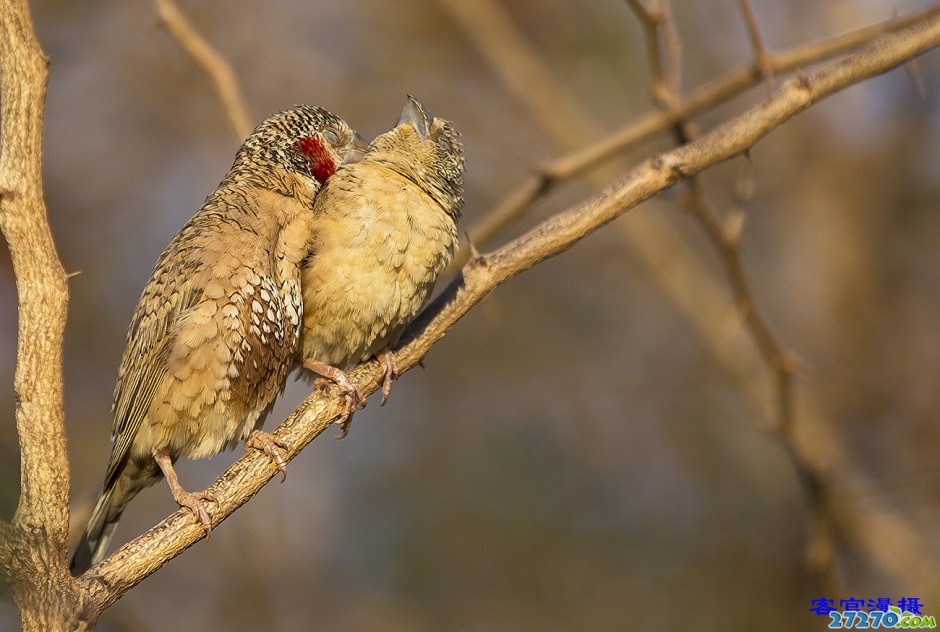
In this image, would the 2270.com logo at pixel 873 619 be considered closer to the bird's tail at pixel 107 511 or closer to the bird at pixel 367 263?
the bird at pixel 367 263

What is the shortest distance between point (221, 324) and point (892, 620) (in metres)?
3.76

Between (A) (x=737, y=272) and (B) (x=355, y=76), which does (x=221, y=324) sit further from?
(B) (x=355, y=76)

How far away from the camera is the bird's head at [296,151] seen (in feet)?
15.4

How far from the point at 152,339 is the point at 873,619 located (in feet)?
12.9

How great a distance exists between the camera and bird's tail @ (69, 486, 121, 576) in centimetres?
433

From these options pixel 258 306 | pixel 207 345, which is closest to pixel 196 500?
pixel 207 345

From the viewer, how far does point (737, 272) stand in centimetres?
473

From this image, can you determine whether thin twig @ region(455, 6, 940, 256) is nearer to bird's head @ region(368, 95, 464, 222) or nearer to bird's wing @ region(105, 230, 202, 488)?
bird's head @ region(368, 95, 464, 222)

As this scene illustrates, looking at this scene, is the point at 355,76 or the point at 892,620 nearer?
the point at 892,620

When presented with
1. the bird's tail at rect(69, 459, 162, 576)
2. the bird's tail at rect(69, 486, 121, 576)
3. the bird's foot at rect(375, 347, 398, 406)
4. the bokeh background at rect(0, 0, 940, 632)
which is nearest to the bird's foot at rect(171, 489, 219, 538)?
the bird's tail at rect(69, 459, 162, 576)

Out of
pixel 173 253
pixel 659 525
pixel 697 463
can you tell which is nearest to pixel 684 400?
pixel 697 463

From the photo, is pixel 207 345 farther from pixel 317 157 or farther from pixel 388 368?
pixel 317 157

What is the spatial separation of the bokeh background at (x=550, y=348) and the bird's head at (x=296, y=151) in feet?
10.4

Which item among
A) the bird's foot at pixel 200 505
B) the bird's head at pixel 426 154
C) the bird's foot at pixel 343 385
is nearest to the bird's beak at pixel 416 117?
the bird's head at pixel 426 154
